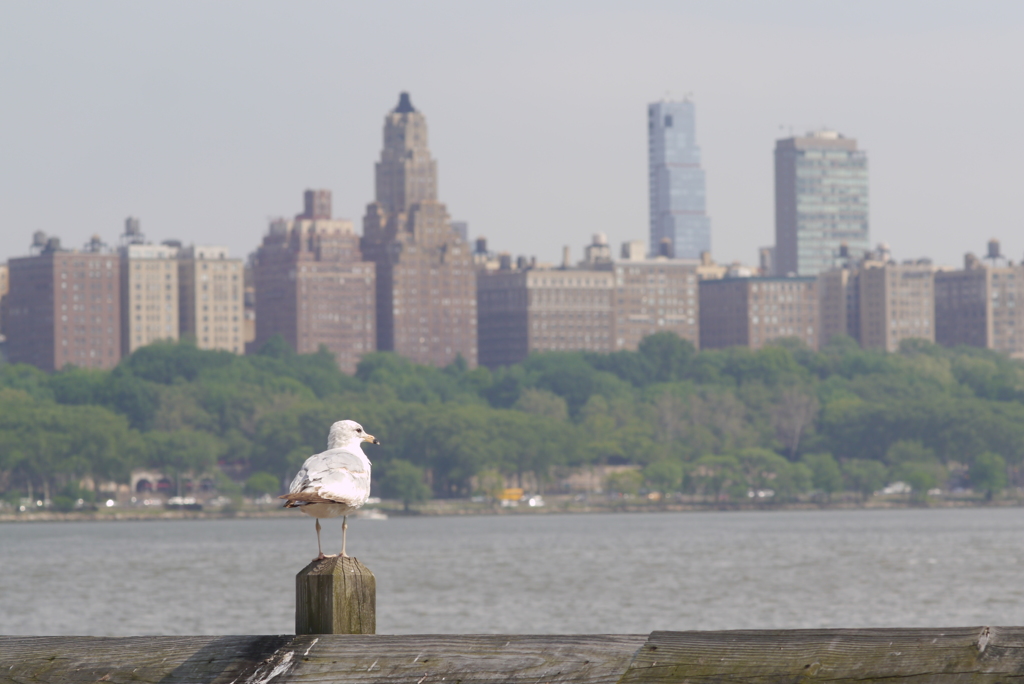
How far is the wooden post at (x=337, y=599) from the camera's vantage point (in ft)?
18.1

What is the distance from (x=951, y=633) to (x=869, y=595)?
2629 inches

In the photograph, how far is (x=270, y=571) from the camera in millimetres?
96500

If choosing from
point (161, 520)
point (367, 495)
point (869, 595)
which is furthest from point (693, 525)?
point (367, 495)

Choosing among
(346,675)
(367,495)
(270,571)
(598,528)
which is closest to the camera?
(346,675)

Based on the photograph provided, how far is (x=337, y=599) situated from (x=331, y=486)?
86cm

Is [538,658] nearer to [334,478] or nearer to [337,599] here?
[337,599]

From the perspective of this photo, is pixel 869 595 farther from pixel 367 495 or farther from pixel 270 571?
pixel 367 495

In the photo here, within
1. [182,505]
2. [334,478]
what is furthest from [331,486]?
[182,505]

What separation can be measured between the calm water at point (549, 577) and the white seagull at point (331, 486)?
40209mm

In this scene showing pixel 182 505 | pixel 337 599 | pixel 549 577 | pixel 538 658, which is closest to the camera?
pixel 538 658

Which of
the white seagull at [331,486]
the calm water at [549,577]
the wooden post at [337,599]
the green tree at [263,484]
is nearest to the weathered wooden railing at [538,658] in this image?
the wooden post at [337,599]

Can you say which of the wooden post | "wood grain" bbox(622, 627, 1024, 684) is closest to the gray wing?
the wooden post

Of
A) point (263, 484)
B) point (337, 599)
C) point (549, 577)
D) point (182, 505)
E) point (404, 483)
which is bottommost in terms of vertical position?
point (182, 505)

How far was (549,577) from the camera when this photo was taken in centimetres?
8762
